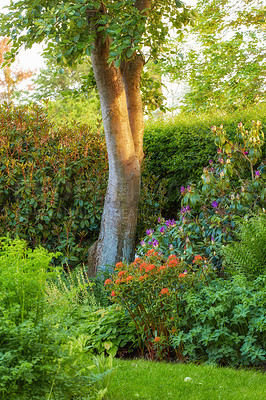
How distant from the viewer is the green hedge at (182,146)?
23.0ft

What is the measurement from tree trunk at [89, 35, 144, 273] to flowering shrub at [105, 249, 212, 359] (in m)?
1.99

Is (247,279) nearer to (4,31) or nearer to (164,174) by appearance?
(164,174)

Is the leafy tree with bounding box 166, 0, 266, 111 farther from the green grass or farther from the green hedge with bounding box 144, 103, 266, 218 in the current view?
the green grass

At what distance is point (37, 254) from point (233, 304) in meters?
2.12

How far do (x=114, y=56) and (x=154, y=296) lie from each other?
2902mm

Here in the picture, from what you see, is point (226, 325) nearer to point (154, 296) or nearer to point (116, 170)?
point (154, 296)

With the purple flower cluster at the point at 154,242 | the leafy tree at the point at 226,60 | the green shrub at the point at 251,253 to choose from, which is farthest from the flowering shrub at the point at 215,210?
the leafy tree at the point at 226,60

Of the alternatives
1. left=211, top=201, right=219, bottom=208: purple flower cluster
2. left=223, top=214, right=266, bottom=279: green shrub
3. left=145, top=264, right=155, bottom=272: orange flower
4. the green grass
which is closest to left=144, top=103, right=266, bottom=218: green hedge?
left=211, top=201, right=219, bottom=208: purple flower cluster

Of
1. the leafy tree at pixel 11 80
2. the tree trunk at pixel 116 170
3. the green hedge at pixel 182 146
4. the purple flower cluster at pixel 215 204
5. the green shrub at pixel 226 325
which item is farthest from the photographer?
the leafy tree at pixel 11 80

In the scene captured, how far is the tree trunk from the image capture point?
609 centimetres

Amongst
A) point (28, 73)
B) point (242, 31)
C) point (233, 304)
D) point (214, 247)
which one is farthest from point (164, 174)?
point (28, 73)

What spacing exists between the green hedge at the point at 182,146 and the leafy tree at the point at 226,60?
5637 millimetres

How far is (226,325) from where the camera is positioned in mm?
3914

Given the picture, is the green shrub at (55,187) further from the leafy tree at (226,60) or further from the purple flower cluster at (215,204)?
the leafy tree at (226,60)
